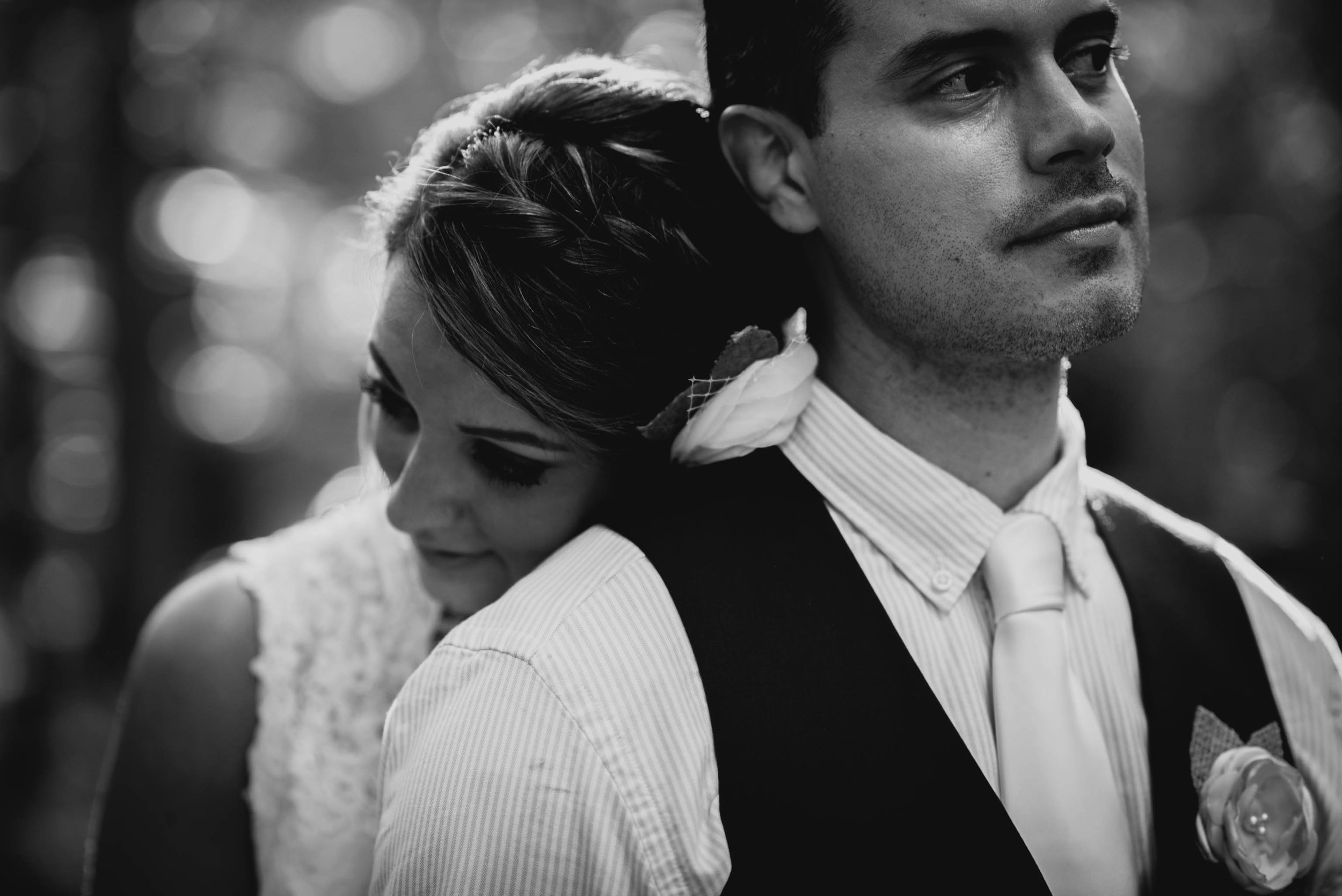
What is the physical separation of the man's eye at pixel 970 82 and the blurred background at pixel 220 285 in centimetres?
106

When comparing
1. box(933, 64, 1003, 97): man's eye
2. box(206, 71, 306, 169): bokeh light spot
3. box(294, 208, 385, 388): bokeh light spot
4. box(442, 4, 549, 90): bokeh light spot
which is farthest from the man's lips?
box(294, 208, 385, 388): bokeh light spot

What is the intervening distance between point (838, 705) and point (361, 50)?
1317cm

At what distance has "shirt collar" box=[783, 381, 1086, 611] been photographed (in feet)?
6.66

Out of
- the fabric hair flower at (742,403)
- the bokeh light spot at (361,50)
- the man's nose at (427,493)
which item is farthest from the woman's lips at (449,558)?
the bokeh light spot at (361,50)

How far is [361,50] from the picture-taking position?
43.3ft

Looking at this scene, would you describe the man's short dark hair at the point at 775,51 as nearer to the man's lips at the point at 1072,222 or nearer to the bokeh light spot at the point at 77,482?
the man's lips at the point at 1072,222

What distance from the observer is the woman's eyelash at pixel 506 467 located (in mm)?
A: 2234

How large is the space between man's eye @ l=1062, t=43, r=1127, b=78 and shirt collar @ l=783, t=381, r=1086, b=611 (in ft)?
2.48

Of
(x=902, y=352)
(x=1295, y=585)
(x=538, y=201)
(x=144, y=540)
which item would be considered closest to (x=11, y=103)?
(x=144, y=540)

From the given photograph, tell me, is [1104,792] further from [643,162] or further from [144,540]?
[144,540]

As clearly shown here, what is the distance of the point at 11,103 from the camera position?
24.5 feet

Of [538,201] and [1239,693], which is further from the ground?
[538,201]

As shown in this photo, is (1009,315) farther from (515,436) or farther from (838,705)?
(515,436)

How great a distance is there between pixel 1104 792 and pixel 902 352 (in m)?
0.87
